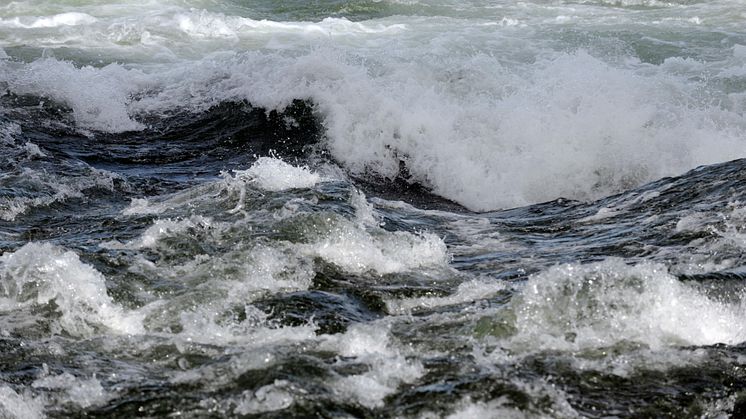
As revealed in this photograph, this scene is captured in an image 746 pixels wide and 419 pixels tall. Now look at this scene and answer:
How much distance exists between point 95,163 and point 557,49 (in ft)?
27.8

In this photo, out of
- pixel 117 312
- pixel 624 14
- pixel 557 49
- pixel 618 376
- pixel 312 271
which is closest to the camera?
pixel 618 376

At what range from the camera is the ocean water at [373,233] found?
147 inches

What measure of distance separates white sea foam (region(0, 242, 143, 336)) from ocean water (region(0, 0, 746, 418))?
0.01 meters

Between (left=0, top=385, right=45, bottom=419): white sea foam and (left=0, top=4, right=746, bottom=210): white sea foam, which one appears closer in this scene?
(left=0, top=385, right=45, bottom=419): white sea foam

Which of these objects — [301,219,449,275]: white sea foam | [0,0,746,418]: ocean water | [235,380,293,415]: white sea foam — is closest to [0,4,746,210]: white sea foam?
[0,0,746,418]: ocean water

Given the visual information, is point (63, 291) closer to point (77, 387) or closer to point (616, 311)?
point (77, 387)

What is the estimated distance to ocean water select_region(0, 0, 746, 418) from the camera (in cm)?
372

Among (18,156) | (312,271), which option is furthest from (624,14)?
(312,271)

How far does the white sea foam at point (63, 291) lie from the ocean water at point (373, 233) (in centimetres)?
1

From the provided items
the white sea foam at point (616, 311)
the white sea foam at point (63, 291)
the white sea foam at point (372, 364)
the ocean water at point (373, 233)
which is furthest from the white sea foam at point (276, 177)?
the white sea foam at point (616, 311)

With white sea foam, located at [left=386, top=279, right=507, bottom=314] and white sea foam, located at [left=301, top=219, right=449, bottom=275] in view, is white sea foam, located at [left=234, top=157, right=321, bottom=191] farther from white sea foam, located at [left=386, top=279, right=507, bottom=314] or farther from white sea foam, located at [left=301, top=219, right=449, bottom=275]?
white sea foam, located at [left=386, top=279, right=507, bottom=314]

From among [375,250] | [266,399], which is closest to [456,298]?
[375,250]

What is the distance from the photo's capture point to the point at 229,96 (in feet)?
36.8

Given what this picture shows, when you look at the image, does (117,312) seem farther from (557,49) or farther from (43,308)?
(557,49)
